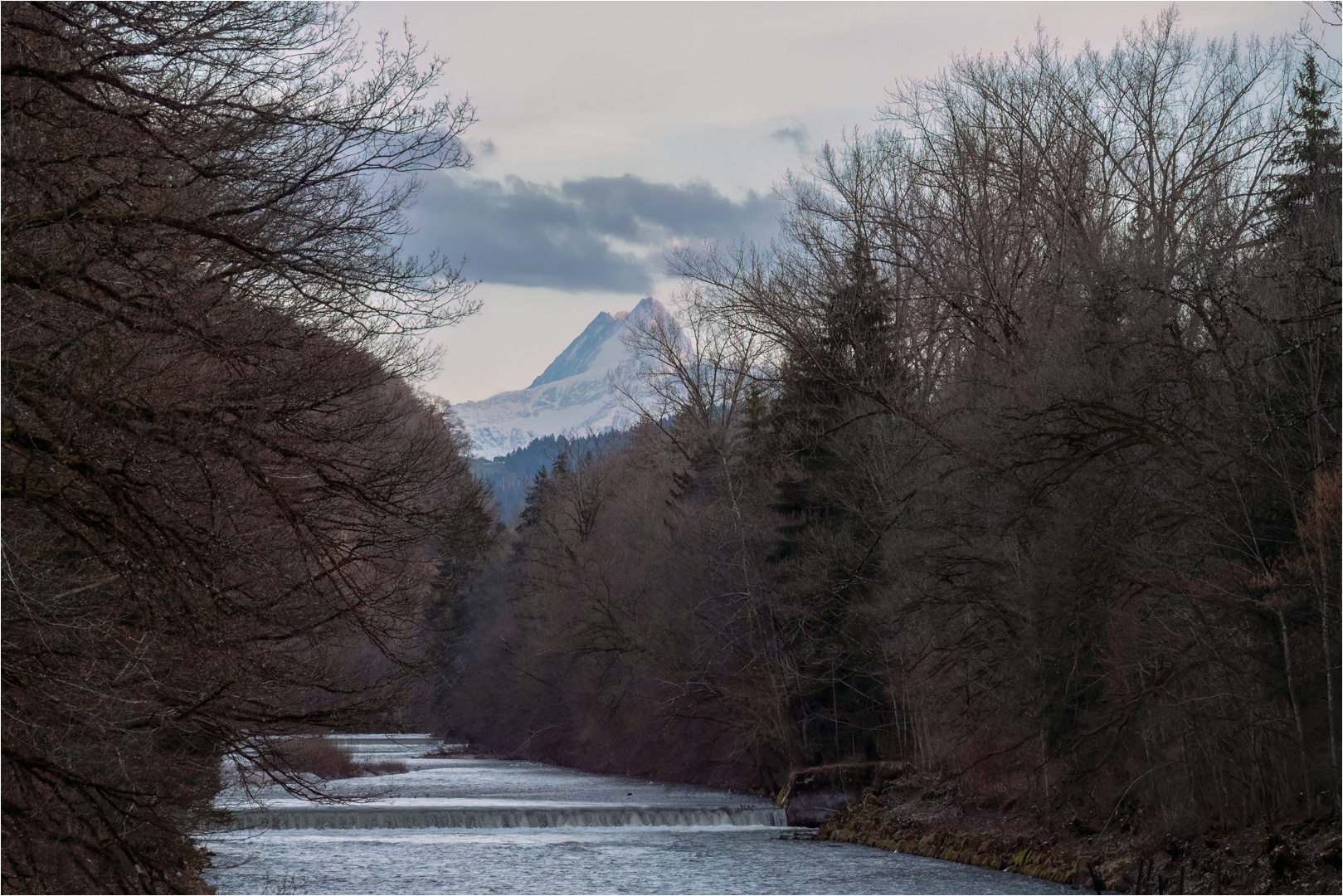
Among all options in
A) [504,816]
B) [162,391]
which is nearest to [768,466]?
[504,816]

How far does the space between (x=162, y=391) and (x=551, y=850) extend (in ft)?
58.6

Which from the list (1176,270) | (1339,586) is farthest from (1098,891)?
(1176,270)

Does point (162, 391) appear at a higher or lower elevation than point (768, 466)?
lower

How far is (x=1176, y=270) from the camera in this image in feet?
61.7

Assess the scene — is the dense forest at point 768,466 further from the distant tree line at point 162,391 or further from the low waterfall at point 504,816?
the low waterfall at point 504,816

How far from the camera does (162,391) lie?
8430 millimetres

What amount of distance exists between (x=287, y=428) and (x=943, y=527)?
15.2 metres

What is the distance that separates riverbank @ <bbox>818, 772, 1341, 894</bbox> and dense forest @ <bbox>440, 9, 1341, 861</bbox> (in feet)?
1.31

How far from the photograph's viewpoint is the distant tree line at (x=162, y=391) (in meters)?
7.91

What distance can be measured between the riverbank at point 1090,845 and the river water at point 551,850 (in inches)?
21.2

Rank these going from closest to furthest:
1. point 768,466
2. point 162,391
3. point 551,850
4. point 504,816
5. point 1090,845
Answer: point 162,391 → point 1090,845 → point 551,850 → point 504,816 → point 768,466

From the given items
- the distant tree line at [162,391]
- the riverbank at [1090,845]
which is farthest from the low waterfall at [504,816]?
the distant tree line at [162,391]

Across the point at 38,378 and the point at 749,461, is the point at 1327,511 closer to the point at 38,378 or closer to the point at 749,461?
the point at 38,378

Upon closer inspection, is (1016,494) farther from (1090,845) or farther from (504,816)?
(504,816)
